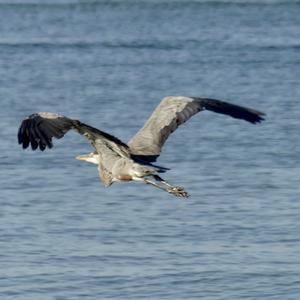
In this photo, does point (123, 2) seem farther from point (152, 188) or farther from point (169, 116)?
point (169, 116)

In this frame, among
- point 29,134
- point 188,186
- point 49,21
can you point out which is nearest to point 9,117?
point 188,186

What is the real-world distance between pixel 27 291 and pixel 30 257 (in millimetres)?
1106

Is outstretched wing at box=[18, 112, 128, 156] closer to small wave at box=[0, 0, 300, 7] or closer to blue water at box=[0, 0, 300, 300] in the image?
blue water at box=[0, 0, 300, 300]

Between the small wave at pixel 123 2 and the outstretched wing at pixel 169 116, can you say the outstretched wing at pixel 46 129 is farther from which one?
the small wave at pixel 123 2

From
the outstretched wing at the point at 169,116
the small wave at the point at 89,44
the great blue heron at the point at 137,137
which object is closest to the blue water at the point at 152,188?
the small wave at the point at 89,44

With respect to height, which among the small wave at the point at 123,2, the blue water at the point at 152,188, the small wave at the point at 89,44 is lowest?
the blue water at the point at 152,188

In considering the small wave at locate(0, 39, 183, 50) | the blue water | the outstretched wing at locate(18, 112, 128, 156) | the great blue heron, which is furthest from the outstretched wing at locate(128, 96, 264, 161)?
the small wave at locate(0, 39, 183, 50)

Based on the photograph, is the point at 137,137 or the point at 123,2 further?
the point at 123,2

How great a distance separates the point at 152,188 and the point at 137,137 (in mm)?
5774

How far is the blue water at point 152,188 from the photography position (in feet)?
42.4

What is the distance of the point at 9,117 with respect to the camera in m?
21.8

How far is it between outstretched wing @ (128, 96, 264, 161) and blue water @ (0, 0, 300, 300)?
1858mm

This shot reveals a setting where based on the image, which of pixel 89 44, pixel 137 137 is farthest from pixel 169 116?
pixel 89 44

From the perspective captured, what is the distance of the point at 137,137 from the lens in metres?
11.1
